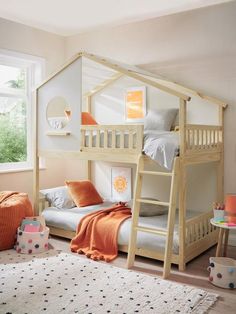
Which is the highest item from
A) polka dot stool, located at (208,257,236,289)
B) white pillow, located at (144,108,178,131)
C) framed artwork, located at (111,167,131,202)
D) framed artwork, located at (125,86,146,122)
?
framed artwork, located at (125,86,146,122)

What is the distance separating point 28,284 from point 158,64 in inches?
108

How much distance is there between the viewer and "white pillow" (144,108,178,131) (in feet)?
12.9

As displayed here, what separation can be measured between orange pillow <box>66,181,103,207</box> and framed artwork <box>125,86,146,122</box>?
96 centimetres

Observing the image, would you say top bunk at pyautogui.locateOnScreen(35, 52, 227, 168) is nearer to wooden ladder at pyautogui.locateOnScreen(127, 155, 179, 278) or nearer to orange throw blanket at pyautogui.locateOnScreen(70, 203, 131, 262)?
wooden ladder at pyautogui.locateOnScreen(127, 155, 179, 278)

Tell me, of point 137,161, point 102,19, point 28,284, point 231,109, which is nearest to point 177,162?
point 137,161

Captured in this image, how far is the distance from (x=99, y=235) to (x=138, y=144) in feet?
Answer: 3.21

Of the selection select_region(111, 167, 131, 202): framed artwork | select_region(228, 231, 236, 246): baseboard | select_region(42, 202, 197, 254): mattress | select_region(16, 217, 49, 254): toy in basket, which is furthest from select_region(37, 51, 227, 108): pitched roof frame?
select_region(16, 217, 49, 254): toy in basket

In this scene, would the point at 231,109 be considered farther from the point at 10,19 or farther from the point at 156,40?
the point at 10,19

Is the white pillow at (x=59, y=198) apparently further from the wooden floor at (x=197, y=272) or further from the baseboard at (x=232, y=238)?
the baseboard at (x=232, y=238)

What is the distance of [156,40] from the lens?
426 centimetres

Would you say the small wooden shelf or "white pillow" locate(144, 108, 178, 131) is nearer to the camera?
the small wooden shelf

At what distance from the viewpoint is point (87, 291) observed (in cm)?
264

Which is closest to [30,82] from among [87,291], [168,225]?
[168,225]

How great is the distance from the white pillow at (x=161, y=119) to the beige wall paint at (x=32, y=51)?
1.63 meters
